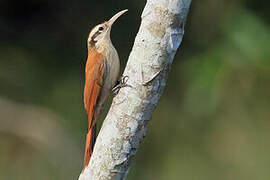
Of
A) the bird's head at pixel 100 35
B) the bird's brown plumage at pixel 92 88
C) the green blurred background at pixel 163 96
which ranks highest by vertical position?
the bird's head at pixel 100 35

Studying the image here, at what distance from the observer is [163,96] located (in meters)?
6.96

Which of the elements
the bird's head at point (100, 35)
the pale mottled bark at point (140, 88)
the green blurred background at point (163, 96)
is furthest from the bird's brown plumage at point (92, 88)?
the green blurred background at point (163, 96)

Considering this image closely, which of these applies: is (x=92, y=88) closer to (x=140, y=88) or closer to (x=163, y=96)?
(x=140, y=88)

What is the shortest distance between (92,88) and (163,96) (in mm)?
2387

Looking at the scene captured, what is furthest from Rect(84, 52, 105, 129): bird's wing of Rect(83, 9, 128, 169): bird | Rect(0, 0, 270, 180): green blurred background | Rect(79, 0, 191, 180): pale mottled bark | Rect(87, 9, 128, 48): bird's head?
Rect(0, 0, 270, 180): green blurred background

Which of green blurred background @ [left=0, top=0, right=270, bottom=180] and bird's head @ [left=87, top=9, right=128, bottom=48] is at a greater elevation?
bird's head @ [left=87, top=9, right=128, bottom=48]

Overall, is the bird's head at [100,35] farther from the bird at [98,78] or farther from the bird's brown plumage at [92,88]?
the bird's brown plumage at [92,88]

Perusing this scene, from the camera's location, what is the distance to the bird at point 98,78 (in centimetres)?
452

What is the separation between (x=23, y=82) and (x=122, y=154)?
3.97 metres

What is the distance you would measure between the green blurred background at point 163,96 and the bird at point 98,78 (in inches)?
64.6

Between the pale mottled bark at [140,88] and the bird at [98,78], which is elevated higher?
the pale mottled bark at [140,88]

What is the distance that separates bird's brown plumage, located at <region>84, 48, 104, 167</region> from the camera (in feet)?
14.7

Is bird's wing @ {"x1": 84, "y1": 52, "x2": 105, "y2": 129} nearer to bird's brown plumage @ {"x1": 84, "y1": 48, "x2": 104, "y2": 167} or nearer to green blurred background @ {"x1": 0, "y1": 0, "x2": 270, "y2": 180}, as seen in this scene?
bird's brown plumage @ {"x1": 84, "y1": 48, "x2": 104, "y2": 167}

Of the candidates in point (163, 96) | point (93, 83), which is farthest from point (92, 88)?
point (163, 96)
